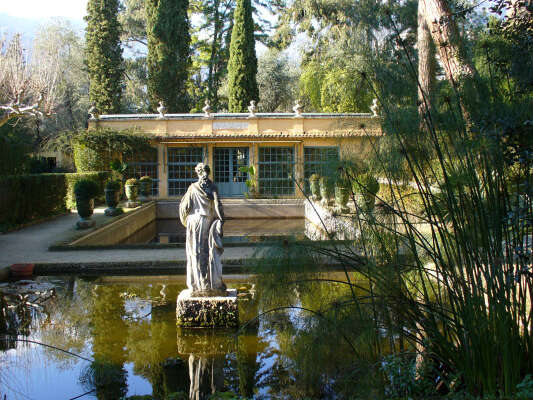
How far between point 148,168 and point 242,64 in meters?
7.19

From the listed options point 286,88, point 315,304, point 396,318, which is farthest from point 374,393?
point 286,88

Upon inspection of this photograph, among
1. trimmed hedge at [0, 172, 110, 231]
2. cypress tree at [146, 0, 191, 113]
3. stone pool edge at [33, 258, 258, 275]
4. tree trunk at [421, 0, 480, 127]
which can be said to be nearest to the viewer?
tree trunk at [421, 0, 480, 127]

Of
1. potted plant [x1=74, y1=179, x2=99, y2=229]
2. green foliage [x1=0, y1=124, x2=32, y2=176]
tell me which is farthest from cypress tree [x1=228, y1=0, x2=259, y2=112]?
potted plant [x1=74, y1=179, x2=99, y2=229]

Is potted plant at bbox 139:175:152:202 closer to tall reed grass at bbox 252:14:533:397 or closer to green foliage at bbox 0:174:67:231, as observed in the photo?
green foliage at bbox 0:174:67:231

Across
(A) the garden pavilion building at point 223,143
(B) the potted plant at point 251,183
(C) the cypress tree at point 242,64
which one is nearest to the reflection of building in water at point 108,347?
(B) the potted plant at point 251,183

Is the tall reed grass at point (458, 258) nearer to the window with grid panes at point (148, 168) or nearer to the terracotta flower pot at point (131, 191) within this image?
the terracotta flower pot at point (131, 191)

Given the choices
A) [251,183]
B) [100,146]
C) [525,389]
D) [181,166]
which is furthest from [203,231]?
[181,166]

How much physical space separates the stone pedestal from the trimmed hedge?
8.50 metres

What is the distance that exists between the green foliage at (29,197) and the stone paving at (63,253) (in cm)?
105

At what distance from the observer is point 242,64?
25844mm

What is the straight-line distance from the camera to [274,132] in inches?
912

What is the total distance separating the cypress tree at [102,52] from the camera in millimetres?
25875

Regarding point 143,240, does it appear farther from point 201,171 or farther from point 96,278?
point 201,171

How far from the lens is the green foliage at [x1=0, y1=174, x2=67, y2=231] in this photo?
13055 mm
